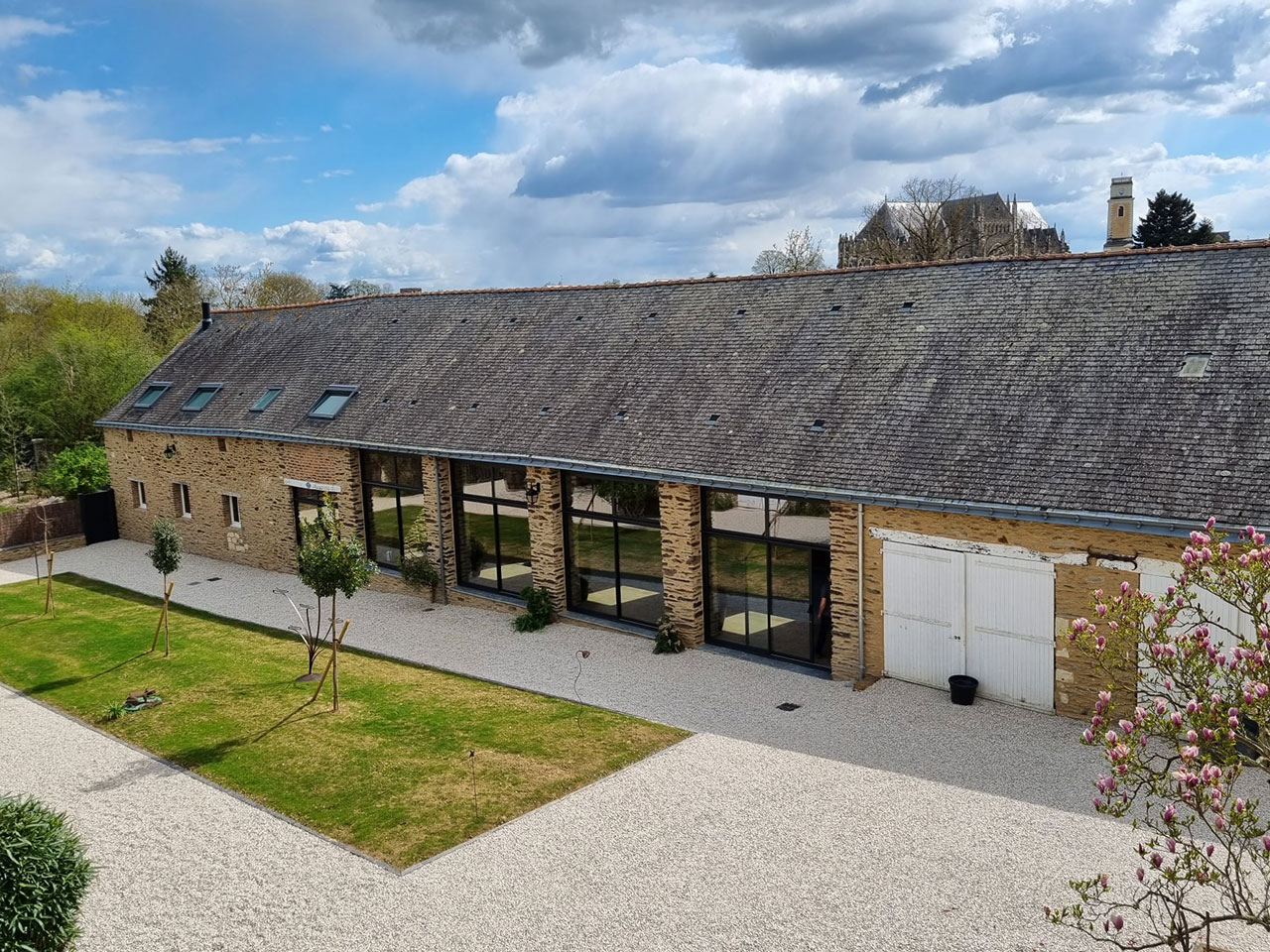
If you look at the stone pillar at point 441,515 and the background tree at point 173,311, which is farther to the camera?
the background tree at point 173,311

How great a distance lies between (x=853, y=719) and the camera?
1308 cm

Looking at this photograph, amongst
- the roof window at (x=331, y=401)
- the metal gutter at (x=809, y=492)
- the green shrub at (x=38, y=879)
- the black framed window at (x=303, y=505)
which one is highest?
the roof window at (x=331, y=401)

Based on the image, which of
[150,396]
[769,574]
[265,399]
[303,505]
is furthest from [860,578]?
[150,396]

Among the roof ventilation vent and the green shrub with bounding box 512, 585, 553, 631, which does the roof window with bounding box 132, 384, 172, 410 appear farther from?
the roof ventilation vent

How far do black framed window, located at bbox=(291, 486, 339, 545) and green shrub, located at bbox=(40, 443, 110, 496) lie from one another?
29.7 ft

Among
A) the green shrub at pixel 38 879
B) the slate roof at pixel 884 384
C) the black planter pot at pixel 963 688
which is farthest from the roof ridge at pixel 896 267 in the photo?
the green shrub at pixel 38 879

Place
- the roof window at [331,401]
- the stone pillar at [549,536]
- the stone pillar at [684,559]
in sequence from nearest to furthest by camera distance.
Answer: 1. the stone pillar at [684,559]
2. the stone pillar at [549,536]
3. the roof window at [331,401]

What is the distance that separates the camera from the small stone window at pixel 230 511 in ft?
79.9

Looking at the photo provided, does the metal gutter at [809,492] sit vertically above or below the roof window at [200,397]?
below

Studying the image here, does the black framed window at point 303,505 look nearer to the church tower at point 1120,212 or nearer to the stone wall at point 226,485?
the stone wall at point 226,485

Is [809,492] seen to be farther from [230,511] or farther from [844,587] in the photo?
[230,511]

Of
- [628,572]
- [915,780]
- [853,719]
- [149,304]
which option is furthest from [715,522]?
[149,304]

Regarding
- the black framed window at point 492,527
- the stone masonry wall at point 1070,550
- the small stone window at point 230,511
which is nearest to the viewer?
the stone masonry wall at point 1070,550

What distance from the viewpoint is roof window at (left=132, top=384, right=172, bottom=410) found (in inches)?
1071
